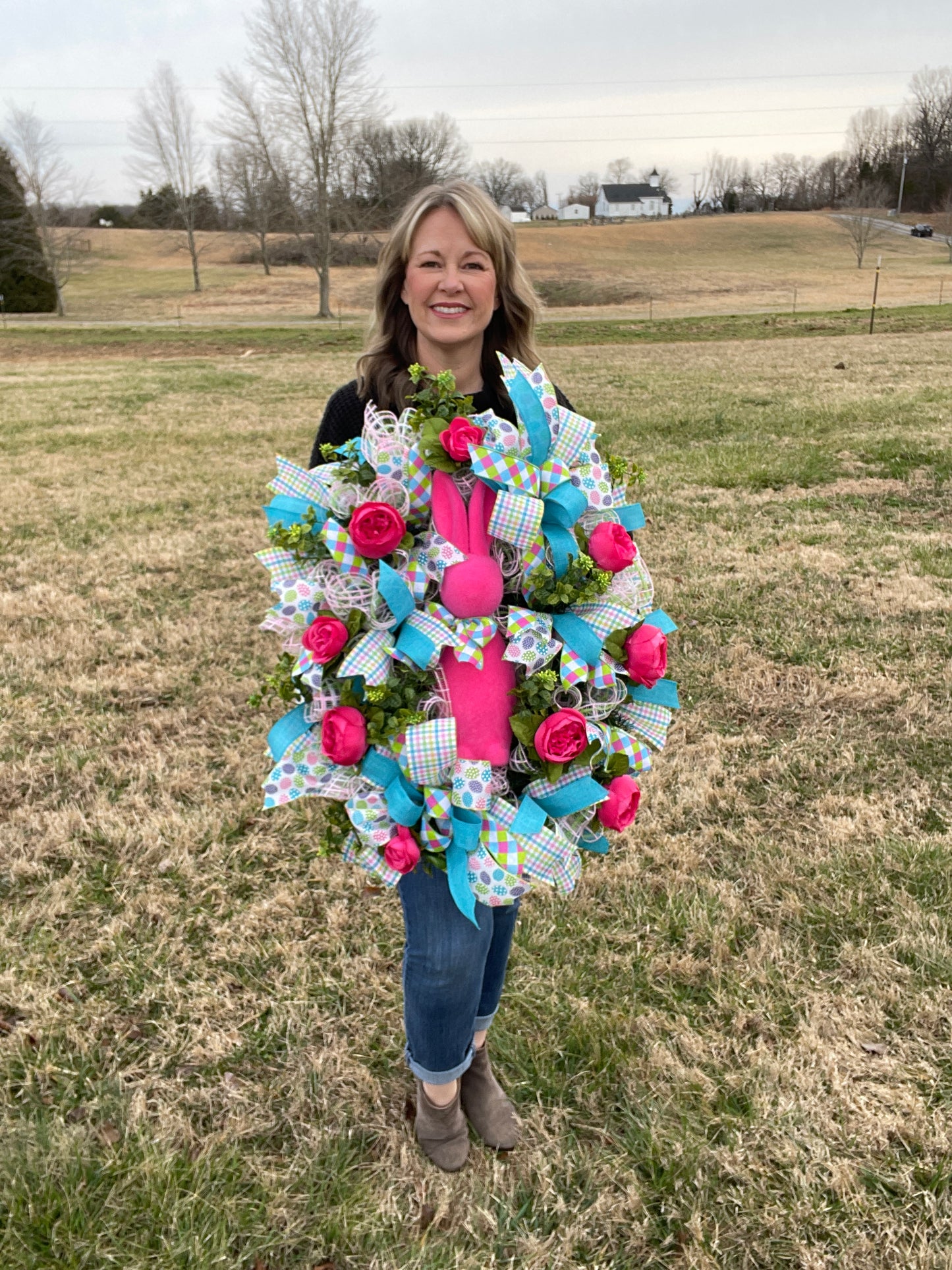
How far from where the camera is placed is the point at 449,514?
1949 millimetres

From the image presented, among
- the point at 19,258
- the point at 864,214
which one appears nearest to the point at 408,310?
the point at 19,258

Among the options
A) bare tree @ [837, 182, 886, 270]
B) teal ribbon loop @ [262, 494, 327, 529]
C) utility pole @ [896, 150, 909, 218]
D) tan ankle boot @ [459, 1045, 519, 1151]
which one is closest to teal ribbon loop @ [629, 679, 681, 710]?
teal ribbon loop @ [262, 494, 327, 529]

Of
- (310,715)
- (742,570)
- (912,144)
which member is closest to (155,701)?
(310,715)

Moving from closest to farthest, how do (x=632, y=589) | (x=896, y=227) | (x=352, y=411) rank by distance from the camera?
(x=632, y=589)
(x=352, y=411)
(x=896, y=227)

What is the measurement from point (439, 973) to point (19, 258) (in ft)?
151

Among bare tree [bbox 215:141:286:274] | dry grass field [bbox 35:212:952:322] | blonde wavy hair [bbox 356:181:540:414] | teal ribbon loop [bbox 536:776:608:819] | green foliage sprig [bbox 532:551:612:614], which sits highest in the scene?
bare tree [bbox 215:141:286:274]

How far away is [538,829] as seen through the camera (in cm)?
192

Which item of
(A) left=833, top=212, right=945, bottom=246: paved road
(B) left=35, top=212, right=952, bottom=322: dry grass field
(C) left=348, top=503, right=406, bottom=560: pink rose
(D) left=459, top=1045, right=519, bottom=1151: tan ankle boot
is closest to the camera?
(C) left=348, top=503, right=406, bottom=560: pink rose

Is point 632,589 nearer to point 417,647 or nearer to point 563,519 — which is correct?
point 563,519

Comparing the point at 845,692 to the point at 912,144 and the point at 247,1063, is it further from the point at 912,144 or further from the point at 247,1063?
the point at 912,144

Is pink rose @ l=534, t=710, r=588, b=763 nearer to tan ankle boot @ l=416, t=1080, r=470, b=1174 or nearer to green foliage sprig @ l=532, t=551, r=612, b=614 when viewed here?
green foliage sprig @ l=532, t=551, r=612, b=614

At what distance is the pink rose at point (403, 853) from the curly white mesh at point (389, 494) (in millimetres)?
687

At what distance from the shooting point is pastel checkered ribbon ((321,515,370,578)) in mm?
1908

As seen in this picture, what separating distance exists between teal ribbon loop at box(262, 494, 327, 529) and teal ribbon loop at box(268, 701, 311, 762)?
1.35ft
